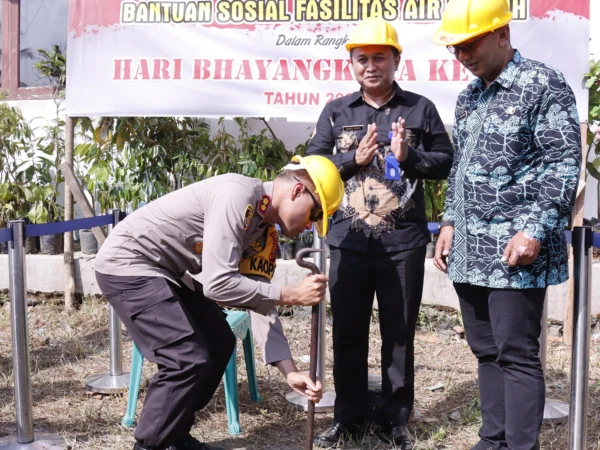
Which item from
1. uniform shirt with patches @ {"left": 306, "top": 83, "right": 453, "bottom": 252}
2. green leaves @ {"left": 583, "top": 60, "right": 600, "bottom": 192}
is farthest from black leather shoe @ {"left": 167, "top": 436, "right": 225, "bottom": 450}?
green leaves @ {"left": 583, "top": 60, "right": 600, "bottom": 192}

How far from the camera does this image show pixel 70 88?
5.96 meters

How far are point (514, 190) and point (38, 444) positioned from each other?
2477 mm

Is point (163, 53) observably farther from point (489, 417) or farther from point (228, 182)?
point (489, 417)

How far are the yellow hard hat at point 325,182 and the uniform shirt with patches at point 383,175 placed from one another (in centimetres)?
49

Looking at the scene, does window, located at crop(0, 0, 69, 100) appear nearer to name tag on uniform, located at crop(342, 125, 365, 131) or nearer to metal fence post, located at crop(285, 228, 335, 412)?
metal fence post, located at crop(285, 228, 335, 412)

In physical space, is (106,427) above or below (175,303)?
below

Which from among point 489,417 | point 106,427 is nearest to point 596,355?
point 489,417

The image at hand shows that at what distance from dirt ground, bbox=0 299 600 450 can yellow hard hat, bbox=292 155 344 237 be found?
131cm

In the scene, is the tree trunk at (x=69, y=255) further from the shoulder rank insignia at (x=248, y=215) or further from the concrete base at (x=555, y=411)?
the concrete base at (x=555, y=411)

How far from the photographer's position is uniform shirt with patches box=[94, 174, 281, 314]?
A: 3045 millimetres

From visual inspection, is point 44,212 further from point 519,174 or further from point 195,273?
point 519,174

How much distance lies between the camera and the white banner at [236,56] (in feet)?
Result: 18.1

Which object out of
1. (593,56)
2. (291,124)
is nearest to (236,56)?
(291,124)

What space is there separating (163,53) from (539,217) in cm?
358
